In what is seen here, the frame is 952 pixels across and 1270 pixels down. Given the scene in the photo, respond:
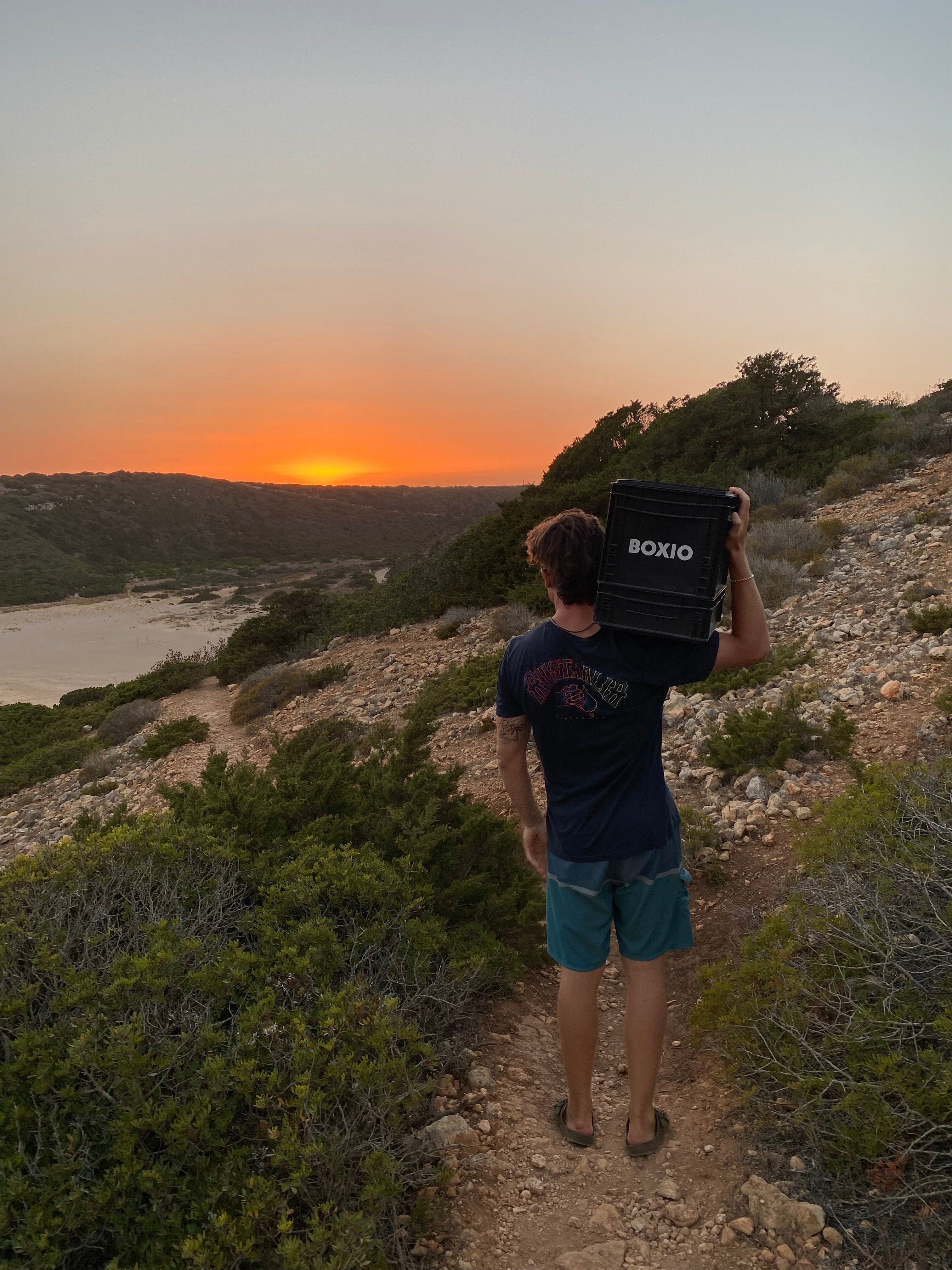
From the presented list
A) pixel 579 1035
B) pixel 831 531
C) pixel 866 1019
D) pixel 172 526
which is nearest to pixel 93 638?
pixel 831 531

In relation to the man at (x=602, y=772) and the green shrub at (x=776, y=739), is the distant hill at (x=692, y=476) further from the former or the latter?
the man at (x=602, y=772)

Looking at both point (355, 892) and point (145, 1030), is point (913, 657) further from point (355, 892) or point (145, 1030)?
point (145, 1030)

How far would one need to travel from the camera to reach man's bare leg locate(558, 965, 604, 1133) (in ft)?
7.86

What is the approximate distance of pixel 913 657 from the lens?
227 inches

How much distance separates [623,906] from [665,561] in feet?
3.55

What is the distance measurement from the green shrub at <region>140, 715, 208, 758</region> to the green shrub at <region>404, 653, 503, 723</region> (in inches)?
135

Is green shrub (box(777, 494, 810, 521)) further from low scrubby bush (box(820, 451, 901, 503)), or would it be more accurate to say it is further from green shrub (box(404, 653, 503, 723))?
green shrub (box(404, 653, 503, 723))

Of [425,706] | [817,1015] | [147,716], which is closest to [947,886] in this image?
[817,1015]

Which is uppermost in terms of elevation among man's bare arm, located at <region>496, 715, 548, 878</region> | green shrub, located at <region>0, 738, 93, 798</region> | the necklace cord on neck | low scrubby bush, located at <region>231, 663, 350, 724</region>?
the necklace cord on neck

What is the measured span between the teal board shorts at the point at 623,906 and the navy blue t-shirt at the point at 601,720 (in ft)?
0.17

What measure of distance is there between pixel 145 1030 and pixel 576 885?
52.8 inches

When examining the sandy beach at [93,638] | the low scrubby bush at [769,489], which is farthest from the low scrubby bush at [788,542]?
the sandy beach at [93,638]

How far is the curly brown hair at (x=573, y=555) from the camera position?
2.17 m

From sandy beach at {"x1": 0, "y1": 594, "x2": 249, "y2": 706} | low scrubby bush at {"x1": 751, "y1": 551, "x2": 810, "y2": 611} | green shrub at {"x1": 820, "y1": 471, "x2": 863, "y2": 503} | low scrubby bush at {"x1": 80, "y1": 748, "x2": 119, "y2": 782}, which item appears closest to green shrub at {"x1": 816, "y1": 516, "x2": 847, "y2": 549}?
low scrubby bush at {"x1": 751, "y1": 551, "x2": 810, "y2": 611}
